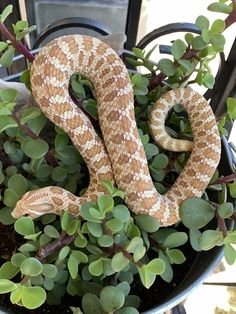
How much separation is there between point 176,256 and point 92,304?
111 mm

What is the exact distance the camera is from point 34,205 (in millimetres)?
477

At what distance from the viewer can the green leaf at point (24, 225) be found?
43cm

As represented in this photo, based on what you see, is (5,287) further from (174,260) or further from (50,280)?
(174,260)

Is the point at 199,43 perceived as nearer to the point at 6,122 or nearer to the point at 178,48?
the point at 178,48

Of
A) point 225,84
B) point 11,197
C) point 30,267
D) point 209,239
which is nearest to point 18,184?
point 11,197

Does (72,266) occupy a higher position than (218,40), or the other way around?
(218,40)

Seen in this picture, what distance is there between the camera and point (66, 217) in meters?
0.44

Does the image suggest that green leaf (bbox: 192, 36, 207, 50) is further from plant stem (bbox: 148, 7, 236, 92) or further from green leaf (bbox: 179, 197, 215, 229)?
green leaf (bbox: 179, 197, 215, 229)

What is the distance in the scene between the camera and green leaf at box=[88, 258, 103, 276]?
426 millimetres

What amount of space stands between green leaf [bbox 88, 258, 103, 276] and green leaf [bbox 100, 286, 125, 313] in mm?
23

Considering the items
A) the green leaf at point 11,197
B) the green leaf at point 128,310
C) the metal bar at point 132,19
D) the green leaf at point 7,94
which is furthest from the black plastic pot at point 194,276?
the metal bar at point 132,19

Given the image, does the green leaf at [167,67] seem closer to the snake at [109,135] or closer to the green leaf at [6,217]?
the snake at [109,135]

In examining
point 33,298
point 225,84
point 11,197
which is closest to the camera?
point 33,298

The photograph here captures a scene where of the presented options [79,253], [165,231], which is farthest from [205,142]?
[79,253]
